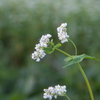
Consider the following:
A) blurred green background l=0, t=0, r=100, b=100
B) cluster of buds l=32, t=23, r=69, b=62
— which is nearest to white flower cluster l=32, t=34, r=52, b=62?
cluster of buds l=32, t=23, r=69, b=62

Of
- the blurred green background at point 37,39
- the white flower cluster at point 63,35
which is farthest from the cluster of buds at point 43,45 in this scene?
the blurred green background at point 37,39

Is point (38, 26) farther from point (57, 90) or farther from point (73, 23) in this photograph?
point (57, 90)

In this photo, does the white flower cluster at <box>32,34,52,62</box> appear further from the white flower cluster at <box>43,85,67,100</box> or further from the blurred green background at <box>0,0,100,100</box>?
the blurred green background at <box>0,0,100,100</box>

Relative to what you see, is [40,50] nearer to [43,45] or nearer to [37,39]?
[43,45]

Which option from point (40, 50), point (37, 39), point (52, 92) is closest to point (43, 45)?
point (40, 50)

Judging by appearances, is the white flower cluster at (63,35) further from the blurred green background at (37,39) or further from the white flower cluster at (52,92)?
the blurred green background at (37,39)

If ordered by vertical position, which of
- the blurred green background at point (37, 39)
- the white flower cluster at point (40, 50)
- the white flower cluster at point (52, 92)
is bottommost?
the white flower cluster at point (52, 92)

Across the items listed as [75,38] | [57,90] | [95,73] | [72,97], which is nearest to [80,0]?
[75,38]

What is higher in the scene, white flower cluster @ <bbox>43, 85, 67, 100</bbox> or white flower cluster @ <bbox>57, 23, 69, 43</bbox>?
white flower cluster @ <bbox>57, 23, 69, 43</bbox>
